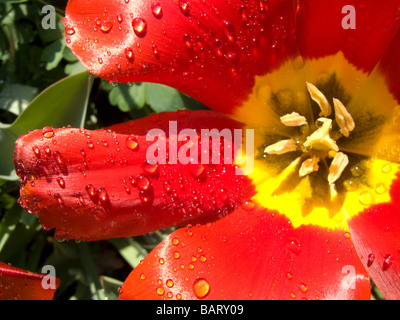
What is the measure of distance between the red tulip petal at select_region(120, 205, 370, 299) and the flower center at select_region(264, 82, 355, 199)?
0.73ft

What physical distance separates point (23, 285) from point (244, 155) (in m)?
0.68

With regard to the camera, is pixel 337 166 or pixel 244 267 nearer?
pixel 244 267

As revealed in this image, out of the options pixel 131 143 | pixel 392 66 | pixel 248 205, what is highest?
pixel 392 66

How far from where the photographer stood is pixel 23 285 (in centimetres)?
117

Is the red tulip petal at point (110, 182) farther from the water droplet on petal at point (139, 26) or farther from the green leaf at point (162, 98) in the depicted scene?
the green leaf at point (162, 98)

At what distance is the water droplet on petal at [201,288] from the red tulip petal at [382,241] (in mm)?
408

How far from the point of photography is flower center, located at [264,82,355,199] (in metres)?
1.33

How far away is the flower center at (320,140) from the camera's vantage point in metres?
1.33

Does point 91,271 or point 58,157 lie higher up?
point 58,157

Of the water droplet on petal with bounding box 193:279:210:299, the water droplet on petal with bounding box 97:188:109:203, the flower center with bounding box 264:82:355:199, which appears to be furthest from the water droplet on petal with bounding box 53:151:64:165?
the flower center with bounding box 264:82:355:199

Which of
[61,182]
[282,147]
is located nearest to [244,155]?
[282,147]

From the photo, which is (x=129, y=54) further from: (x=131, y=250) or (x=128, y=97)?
(x=131, y=250)
